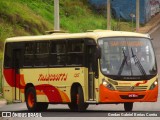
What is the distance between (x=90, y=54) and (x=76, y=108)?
7.32 ft

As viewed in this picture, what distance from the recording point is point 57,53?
86.1ft

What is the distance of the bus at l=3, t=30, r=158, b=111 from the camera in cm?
2398

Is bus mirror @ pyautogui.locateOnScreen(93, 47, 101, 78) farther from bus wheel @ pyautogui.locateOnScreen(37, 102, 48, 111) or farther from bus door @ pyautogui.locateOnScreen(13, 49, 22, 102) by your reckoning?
bus door @ pyautogui.locateOnScreen(13, 49, 22, 102)

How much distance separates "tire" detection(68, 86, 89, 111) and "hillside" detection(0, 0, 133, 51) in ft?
75.7

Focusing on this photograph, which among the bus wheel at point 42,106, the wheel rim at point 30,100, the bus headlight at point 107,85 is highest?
the bus headlight at point 107,85

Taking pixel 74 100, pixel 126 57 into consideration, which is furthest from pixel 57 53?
pixel 126 57

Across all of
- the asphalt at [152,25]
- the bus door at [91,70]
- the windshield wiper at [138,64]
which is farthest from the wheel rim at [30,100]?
the asphalt at [152,25]

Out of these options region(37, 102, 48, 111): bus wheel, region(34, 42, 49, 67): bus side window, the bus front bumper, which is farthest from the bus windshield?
region(37, 102, 48, 111): bus wheel

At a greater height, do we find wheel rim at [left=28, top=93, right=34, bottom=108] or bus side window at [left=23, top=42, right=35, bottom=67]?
bus side window at [left=23, top=42, right=35, bottom=67]

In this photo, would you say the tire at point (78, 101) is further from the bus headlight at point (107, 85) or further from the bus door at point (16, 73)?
the bus door at point (16, 73)

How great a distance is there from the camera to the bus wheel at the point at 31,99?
89.1ft

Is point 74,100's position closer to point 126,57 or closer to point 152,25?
point 126,57

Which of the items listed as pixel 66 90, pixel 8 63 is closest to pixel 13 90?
pixel 8 63

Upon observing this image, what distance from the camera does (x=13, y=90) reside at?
2858 cm
